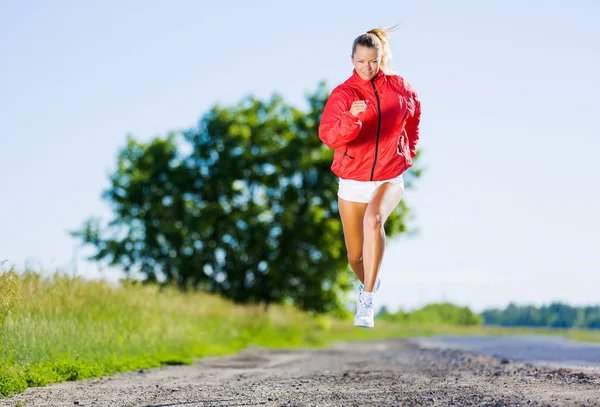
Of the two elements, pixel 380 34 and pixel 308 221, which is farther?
pixel 308 221

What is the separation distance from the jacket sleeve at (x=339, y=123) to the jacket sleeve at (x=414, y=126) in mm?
922

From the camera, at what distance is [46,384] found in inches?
381

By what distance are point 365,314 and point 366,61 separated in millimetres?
2758

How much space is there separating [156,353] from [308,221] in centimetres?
1993

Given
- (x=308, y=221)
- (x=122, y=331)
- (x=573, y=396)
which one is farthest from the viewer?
(x=308, y=221)

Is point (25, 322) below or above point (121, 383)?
above

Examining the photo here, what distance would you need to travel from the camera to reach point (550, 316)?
64.8m

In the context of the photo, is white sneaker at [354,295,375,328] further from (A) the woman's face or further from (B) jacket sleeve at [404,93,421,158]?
(A) the woman's face

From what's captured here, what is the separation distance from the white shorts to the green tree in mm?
25493

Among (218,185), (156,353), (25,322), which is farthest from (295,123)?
(25,322)

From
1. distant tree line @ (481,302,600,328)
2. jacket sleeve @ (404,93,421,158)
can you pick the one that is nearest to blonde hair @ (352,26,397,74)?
jacket sleeve @ (404,93,421,158)

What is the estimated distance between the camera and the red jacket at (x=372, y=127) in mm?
7781

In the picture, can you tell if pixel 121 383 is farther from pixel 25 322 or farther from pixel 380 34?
pixel 380 34

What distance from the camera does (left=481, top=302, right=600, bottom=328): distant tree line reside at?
54531 millimetres
